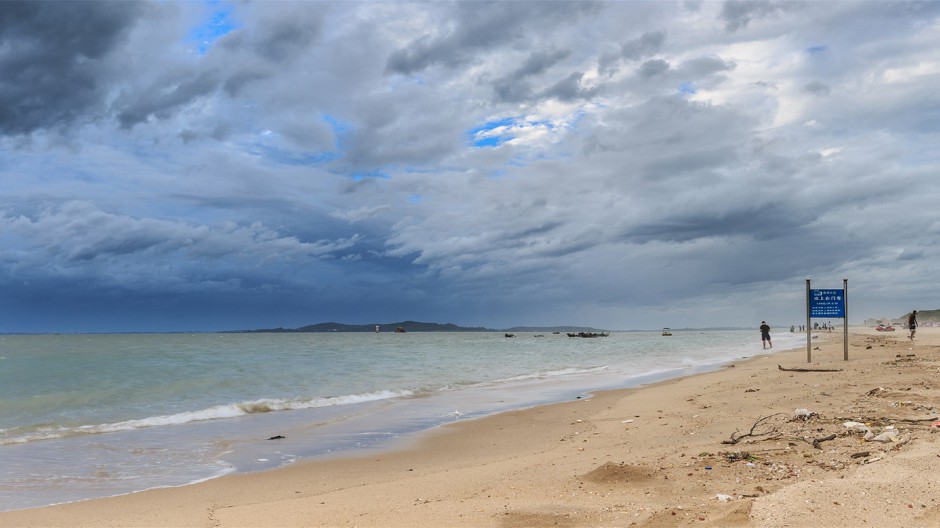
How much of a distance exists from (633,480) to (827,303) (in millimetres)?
17659

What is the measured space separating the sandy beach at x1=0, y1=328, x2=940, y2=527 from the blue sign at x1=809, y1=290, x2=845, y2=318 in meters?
Result: 9.77

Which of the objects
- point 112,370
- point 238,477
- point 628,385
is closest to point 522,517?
point 238,477

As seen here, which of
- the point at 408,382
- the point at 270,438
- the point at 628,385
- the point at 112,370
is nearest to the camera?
the point at 270,438

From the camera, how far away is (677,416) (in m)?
11.3

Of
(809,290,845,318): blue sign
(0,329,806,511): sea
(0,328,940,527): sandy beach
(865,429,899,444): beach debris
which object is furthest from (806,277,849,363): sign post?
(865,429,899,444): beach debris

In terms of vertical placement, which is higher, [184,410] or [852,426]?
[852,426]

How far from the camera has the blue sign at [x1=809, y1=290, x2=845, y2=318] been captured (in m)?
20.6

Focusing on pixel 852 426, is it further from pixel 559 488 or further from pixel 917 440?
pixel 559 488

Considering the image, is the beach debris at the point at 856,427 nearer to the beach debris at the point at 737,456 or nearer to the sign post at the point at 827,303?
the beach debris at the point at 737,456

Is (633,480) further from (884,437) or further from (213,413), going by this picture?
(213,413)

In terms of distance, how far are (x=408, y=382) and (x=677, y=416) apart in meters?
15.0

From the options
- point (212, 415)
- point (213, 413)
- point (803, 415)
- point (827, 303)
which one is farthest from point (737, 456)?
point (827, 303)

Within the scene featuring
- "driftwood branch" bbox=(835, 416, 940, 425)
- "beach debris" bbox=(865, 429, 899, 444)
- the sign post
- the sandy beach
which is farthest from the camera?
the sign post

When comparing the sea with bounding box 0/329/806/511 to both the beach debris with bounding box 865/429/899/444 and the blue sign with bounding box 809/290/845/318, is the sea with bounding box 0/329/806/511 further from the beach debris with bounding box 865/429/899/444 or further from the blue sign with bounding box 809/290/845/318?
the beach debris with bounding box 865/429/899/444
